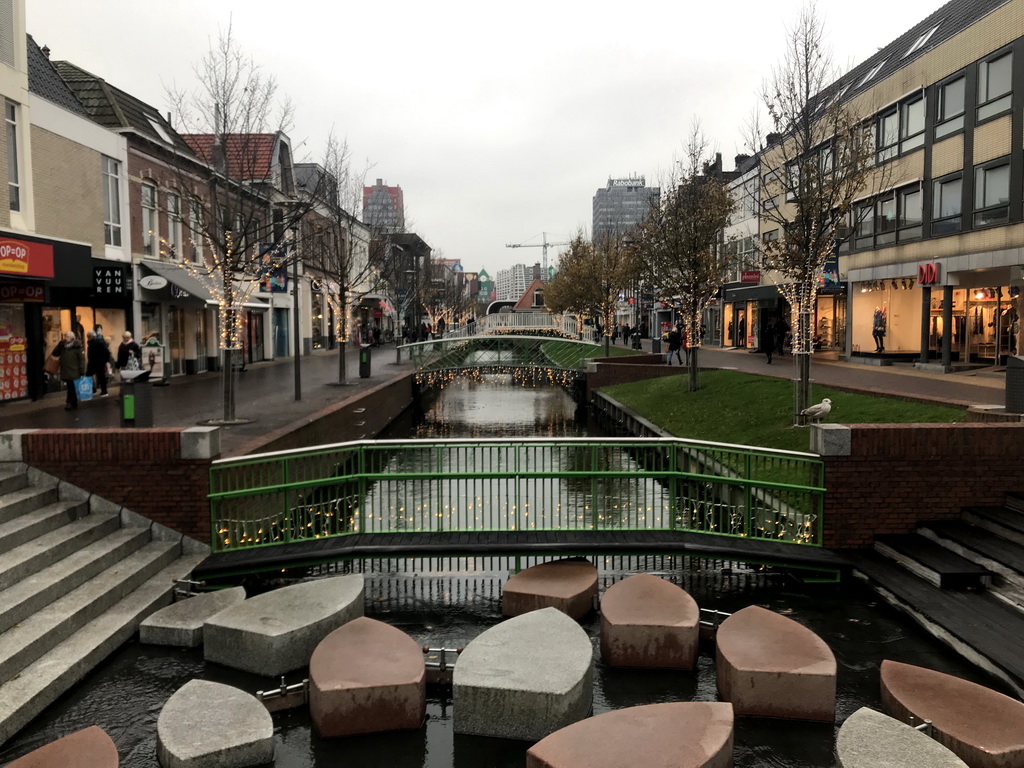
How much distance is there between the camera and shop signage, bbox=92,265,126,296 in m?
21.0

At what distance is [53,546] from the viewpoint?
25.2 ft

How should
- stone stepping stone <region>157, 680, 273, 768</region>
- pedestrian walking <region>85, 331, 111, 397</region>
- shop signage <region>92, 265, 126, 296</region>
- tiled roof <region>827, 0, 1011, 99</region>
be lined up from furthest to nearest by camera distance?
tiled roof <region>827, 0, 1011, 99</region>, shop signage <region>92, 265, 126, 296</region>, pedestrian walking <region>85, 331, 111, 397</region>, stone stepping stone <region>157, 680, 273, 768</region>

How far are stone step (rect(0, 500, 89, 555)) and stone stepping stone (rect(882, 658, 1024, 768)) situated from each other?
7821mm

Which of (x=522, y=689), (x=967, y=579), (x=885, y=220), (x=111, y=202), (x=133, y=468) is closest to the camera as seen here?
(x=522, y=689)

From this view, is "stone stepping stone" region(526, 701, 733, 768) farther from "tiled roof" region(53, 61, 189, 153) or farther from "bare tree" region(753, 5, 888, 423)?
"tiled roof" region(53, 61, 189, 153)

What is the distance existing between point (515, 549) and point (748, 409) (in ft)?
36.4

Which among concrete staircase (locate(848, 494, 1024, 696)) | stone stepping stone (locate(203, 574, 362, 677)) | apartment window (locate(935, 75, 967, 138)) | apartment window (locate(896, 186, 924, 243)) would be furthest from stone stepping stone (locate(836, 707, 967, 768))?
apartment window (locate(896, 186, 924, 243))

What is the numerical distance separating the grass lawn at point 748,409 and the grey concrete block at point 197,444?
32.0 feet

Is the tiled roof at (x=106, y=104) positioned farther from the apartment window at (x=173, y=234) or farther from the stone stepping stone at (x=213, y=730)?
the stone stepping stone at (x=213, y=730)

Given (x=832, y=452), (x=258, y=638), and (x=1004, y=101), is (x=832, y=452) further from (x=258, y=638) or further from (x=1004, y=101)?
(x=1004, y=101)

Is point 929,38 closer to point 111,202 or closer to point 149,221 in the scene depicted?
point 149,221

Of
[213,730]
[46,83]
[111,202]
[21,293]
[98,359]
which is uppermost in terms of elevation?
[46,83]

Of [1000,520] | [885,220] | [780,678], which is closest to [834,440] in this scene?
[1000,520]

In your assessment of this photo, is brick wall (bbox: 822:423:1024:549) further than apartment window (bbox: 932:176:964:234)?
No
